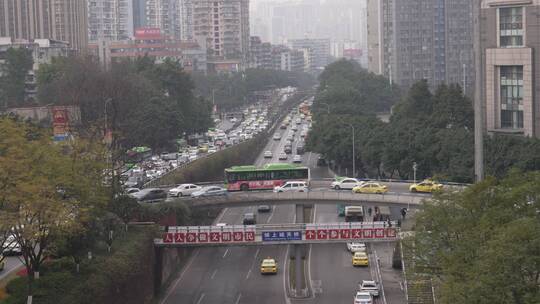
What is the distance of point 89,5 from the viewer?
143m

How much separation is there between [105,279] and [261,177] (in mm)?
15751

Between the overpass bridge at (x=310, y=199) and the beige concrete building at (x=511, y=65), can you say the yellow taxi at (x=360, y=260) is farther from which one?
the beige concrete building at (x=511, y=65)

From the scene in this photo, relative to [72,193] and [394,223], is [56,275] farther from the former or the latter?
[394,223]

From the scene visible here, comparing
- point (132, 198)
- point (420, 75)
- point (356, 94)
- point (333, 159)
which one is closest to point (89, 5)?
point (420, 75)

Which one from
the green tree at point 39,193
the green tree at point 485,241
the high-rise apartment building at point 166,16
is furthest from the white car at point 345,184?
the high-rise apartment building at point 166,16

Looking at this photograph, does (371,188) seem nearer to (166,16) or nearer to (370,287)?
(370,287)

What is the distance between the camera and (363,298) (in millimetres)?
31828

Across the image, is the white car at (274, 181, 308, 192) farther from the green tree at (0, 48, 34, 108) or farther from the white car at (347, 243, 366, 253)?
the green tree at (0, 48, 34, 108)

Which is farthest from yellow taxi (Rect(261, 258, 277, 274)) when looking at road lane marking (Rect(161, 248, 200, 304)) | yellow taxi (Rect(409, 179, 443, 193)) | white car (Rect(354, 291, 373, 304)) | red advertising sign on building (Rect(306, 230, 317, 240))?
yellow taxi (Rect(409, 179, 443, 193))

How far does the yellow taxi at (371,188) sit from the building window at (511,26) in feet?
38.6

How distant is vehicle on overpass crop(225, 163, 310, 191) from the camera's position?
146 feet

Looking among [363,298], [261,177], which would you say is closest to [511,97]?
[261,177]

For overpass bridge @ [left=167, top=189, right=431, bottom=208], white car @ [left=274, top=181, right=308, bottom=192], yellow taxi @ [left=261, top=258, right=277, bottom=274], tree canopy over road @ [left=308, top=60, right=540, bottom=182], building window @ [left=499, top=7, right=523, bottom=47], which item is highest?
building window @ [left=499, top=7, right=523, bottom=47]

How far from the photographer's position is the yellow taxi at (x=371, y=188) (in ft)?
133
